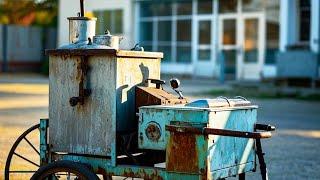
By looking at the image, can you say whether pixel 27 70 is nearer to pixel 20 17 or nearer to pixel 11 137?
pixel 20 17

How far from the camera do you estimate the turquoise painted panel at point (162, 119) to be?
222 inches

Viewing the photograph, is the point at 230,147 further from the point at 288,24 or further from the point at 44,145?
the point at 288,24

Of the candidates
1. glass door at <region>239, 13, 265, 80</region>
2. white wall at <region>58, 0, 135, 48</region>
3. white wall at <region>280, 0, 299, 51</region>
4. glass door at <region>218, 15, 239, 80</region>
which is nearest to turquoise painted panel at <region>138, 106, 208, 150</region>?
white wall at <region>280, 0, 299, 51</region>

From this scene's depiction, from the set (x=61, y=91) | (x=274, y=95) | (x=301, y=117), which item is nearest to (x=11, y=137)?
(x=61, y=91)

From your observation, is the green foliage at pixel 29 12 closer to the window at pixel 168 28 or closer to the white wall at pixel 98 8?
the white wall at pixel 98 8

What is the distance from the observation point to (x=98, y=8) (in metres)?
39.2

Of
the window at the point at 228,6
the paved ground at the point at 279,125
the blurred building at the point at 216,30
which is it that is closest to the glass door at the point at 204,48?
the blurred building at the point at 216,30

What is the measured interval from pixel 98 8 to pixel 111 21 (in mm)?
1284

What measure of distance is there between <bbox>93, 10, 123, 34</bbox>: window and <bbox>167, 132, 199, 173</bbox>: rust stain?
105 feet

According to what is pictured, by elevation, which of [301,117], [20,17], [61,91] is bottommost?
[301,117]

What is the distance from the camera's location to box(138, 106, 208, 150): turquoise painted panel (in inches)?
222

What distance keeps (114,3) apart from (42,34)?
19.8 ft

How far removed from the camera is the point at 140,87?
6.25 metres

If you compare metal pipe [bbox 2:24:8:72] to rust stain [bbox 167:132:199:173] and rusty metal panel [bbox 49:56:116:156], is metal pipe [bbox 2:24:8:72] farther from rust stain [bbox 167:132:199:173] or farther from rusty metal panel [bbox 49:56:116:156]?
rust stain [bbox 167:132:199:173]
